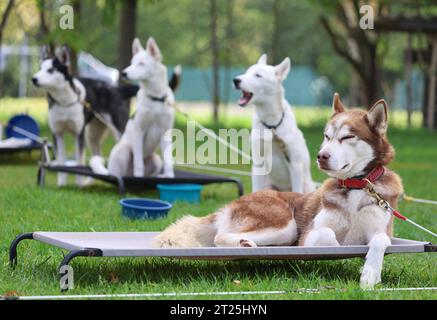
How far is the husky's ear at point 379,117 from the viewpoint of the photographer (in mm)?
5022

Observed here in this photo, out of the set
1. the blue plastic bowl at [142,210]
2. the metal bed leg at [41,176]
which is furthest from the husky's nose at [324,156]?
the metal bed leg at [41,176]

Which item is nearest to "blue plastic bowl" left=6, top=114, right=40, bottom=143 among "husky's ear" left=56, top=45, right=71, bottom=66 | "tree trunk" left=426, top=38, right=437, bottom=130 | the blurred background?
the blurred background

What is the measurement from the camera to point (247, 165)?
46.7 feet

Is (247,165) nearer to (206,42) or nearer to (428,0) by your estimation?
(428,0)

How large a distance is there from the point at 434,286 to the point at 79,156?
21.7 ft

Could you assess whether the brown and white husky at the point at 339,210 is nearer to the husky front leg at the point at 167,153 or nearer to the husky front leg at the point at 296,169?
the husky front leg at the point at 296,169

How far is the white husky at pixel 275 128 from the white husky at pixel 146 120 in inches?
74.1

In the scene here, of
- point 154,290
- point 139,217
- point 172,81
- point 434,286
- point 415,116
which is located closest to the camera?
point 154,290

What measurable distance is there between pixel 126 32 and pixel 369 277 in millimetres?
12697

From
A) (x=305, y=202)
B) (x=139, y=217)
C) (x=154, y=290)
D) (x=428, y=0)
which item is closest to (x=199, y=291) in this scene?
(x=154, y=290)

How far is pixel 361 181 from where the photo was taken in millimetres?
5098

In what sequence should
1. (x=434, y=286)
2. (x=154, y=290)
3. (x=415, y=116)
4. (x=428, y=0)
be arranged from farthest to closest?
(x=415, y=116)
(x=428, y=0)
(x=434, y=286)
(x=154, y=290)

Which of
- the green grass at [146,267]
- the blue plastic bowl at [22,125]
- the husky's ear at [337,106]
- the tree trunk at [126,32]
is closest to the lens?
the green grass at [146,267]

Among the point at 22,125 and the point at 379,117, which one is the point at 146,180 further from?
the point at 22,125
